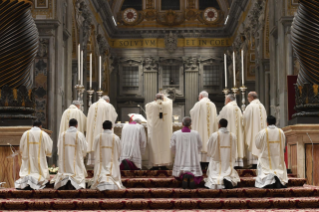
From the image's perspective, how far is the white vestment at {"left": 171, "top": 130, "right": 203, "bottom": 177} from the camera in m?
9.20

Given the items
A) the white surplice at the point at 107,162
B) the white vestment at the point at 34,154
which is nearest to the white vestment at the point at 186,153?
the white surplice at the point at 107,162

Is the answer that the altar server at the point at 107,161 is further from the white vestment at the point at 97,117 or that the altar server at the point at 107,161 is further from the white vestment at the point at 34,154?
the white vestment at the point at 97,117

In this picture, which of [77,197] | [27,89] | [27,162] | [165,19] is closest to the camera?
[77,197]

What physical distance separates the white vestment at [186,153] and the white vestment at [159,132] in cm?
146

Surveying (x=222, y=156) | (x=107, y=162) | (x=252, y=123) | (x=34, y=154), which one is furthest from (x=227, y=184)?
(x=34, y=154)

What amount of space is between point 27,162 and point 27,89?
1.54 m

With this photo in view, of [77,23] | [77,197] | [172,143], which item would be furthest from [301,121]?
[77,23]

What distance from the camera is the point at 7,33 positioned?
9.65 m

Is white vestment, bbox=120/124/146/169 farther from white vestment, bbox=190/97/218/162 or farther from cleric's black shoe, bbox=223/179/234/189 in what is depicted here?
cleric's black shoe, bbox=223/179/234/189

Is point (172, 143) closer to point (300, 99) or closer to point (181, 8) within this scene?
point (300, 99)

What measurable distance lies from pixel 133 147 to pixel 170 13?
1803cm

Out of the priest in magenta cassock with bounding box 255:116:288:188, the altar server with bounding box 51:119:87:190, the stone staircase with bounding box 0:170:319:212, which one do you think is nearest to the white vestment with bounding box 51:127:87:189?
the altar server with bounding box 51:119:87:190

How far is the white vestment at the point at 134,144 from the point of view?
35.0 feet

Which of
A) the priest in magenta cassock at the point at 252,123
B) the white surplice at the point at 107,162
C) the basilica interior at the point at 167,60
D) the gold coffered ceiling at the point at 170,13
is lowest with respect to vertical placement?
the white surplice at the point at 107,162
